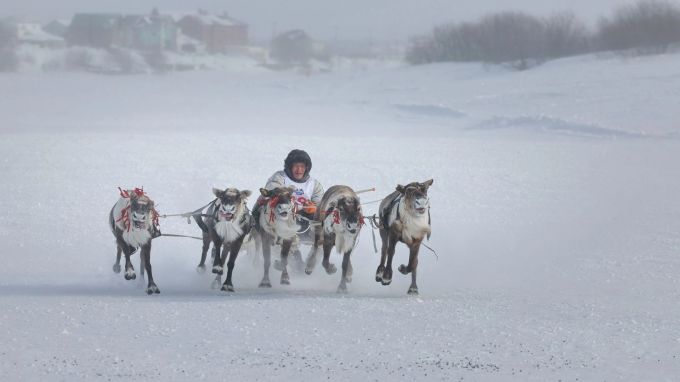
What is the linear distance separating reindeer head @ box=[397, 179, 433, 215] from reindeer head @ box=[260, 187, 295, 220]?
3.87 feet

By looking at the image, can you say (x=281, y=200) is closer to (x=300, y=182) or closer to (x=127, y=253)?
(x=300, y=182)

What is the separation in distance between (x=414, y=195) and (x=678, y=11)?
4123 cm

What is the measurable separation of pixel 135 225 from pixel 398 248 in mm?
4988

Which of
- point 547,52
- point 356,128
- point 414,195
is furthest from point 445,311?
point 547,52

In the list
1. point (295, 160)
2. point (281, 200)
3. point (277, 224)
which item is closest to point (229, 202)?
point (281, 200)

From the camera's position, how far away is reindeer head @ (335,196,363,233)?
12.8 metres

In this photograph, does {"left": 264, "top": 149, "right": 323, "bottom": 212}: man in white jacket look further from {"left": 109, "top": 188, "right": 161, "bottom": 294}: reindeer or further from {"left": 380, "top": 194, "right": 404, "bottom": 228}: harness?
{"left": 109, "top": 188, "right": 161, "bottom": 294}: reindeer

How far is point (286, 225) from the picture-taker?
13148mm

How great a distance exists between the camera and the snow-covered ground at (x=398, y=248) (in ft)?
32.7

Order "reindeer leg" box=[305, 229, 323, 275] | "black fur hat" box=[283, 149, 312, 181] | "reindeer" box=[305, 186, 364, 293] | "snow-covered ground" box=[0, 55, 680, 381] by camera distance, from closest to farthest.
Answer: "snow-covered ground" box=[0, 55, 680, 381] < "reindeer" box=[305, 186, 364, 293] < "reindeer leg" box=[305, 229, 323, 275] < "black fur hat" box=[283, 149, 312, 181]

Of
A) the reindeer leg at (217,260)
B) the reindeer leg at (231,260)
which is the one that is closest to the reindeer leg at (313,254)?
the reindeer leg at (231,260)

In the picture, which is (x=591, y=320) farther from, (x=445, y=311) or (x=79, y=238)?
(x=79, y=238)

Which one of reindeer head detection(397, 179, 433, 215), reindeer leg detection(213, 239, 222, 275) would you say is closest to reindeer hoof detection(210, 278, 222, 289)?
reindeer leg detection(213, 239, 222, 275)

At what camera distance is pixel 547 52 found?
55.9 metres
